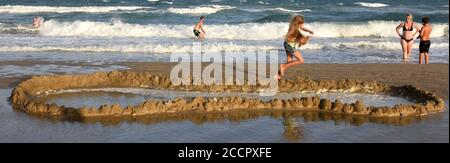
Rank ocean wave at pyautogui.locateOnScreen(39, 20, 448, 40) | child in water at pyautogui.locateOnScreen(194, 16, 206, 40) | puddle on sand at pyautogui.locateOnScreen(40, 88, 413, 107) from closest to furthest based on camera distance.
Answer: puddle on sand at pyautogui.locateOnScreen(40, 88, 413, 107) < child in water at pyautogui.locateOnScreen(194, 16, 206, 40) < ocean wave at pyautogui.locateOnScreen(39, 20, 448, 40)

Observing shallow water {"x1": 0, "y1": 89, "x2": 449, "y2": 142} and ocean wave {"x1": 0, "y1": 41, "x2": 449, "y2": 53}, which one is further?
ocean wave {"x1": 0, "y1": 41, "x2": 449, "y2": 53}

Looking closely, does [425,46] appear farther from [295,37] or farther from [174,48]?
[174,48]

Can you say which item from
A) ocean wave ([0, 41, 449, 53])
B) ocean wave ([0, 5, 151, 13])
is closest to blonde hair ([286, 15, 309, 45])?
ocean wave ([0, 41, 449, 53])

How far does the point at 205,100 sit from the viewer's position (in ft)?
24.5

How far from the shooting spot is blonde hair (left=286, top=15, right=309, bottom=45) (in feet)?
30.1

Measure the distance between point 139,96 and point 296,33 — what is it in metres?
2.95

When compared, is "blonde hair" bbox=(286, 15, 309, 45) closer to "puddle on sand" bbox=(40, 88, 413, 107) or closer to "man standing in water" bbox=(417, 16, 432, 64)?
"puddle on sand" bbox=(40, 88, 413, 107)

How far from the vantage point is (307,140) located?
5.84 meters

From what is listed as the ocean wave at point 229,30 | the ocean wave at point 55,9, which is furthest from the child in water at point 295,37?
the ocean wave at point 55,9

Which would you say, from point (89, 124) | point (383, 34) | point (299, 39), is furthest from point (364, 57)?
point (383, 34)

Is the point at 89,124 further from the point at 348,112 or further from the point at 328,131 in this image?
the point at 348,112

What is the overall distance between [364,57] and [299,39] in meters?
5.68

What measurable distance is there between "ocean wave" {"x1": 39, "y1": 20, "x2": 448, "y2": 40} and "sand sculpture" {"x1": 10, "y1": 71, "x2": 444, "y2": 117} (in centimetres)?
1298

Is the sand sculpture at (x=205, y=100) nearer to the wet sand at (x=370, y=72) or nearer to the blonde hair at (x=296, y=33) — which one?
the blonde hair at (x=296, y=33)
